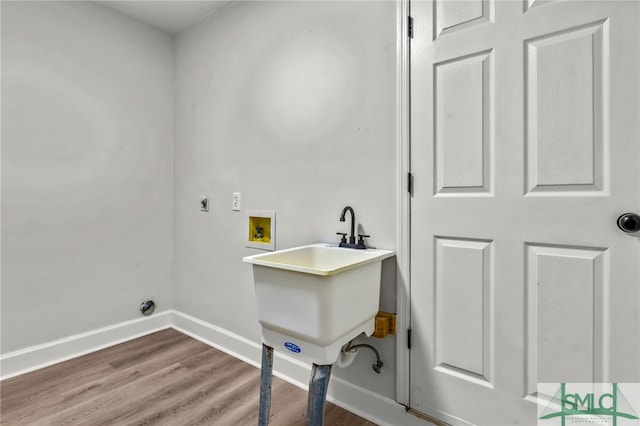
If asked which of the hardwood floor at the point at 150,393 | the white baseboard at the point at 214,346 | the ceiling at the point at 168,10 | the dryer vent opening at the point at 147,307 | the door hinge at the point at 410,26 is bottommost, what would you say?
the hardwood floor at the point at 150,393

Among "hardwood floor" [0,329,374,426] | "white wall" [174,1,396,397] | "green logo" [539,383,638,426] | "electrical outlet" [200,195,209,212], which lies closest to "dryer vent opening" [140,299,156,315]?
"white wall" [174,1,396,397]

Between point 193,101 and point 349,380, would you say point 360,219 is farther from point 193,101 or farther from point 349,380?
point 193,101

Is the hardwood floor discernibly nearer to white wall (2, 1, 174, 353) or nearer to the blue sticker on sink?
white wall (2, 1, 174, 353)

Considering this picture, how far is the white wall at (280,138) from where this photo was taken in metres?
1.50

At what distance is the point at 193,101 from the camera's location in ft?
8.02

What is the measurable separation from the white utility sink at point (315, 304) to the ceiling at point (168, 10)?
190cm

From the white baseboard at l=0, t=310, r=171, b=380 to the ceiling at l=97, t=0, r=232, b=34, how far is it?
7.28 feet

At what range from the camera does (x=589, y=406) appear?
1064 millimetres

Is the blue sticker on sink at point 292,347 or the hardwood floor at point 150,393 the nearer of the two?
the blue sticker on sink at point 292,347

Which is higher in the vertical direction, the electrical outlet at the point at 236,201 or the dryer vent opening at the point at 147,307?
the electrical outlet at the point at 236,201

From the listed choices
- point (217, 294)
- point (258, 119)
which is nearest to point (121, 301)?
point (217, 294)

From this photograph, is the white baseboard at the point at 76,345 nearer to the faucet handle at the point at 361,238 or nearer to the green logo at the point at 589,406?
the faucet handle at the point at 361,238

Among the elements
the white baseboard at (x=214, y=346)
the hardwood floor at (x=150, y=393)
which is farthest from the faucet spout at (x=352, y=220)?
the hardwood floor at (x=150, y=393)

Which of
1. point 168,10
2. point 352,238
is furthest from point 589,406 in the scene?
point 168,10
